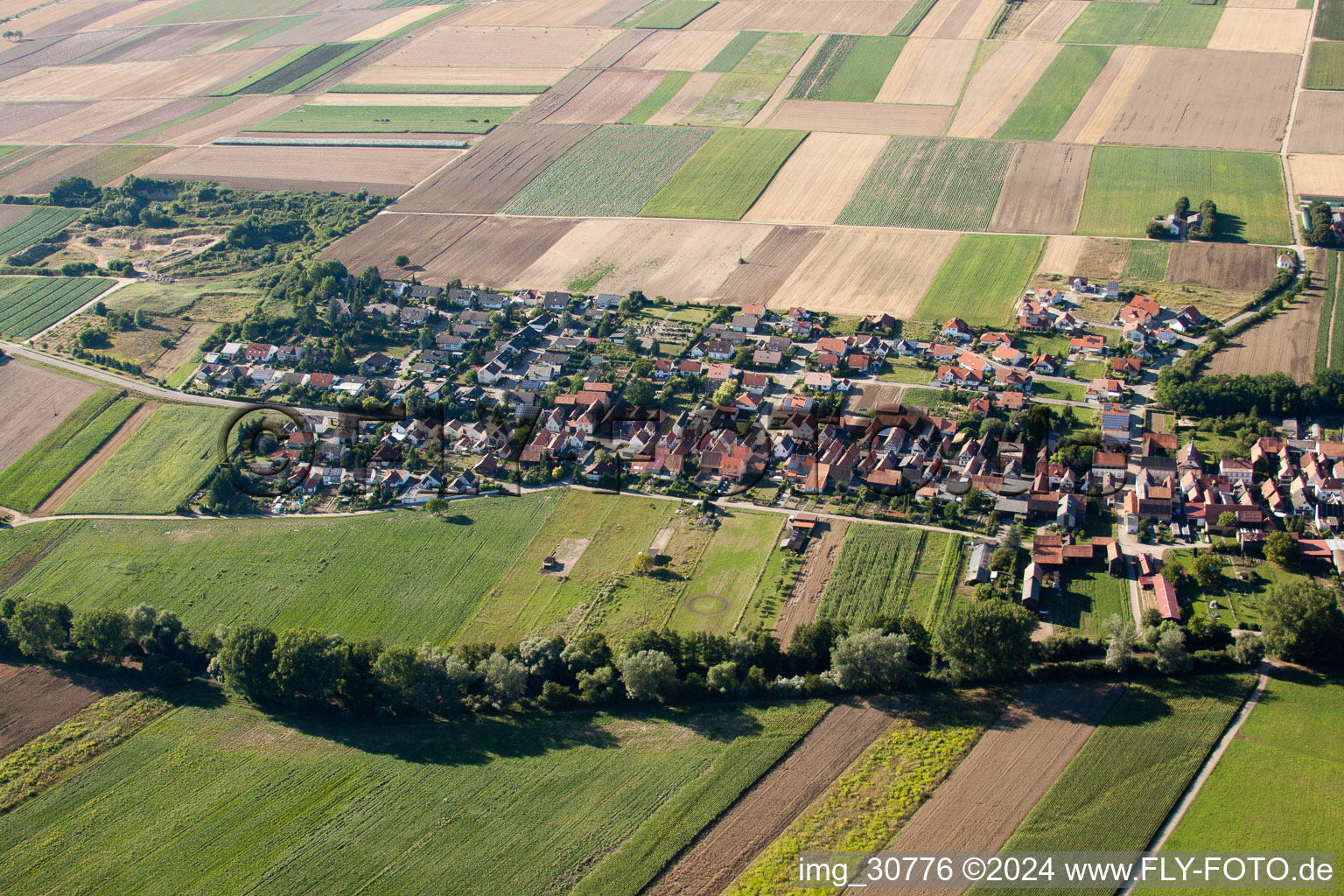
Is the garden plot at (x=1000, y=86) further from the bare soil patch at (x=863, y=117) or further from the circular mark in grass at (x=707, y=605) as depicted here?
the circular mark in grass at (x=707, y=605)

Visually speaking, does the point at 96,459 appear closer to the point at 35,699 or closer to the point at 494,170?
the point at 35,699

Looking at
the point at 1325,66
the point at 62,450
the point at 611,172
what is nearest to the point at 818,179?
the point at 611,172

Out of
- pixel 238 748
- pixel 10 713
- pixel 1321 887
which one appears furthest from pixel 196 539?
pixel 1321 887

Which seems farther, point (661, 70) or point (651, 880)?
point (661, 70)

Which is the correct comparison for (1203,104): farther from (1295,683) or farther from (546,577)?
(546,577)

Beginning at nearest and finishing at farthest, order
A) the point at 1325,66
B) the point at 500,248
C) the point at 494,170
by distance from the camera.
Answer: the point at 500,248 < the point at 494,170 < the point at 1325,66

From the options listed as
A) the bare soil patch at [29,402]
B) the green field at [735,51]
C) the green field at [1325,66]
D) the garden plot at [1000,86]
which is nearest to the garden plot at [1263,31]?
the green field at [1325,66]
